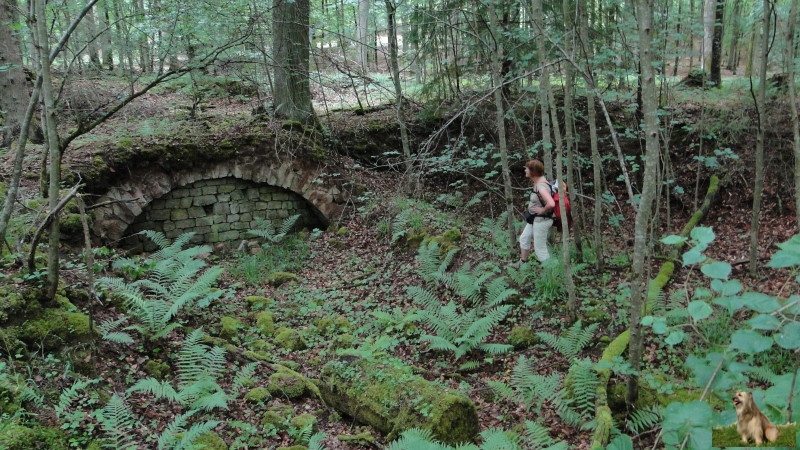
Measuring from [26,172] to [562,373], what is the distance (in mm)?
8352

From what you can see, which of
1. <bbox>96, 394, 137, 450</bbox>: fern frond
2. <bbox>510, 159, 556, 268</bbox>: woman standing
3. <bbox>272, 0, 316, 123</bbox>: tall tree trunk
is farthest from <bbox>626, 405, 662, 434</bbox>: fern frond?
<bbox>272, 0, 316, 123</bbox>: tall tree trunk

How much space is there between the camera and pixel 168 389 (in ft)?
14.3

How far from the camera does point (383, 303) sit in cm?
729

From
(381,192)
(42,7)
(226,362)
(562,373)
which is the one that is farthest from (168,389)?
(381,192)

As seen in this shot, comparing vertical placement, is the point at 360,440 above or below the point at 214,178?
below

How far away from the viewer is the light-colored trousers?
6617 mm

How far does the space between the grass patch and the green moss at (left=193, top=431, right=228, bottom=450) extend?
3323 millimetres

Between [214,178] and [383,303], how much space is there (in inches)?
180

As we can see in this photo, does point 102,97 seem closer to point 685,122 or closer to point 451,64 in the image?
point 451,64

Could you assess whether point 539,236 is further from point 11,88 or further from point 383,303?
point 11,88

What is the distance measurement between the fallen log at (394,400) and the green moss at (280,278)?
3157 mm

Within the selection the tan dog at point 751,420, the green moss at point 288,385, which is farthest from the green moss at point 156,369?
the tan dog at point 751,420

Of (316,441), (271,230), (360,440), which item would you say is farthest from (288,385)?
(271,230)

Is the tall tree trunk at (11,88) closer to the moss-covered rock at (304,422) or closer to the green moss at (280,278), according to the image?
the green moss at (280,278)
